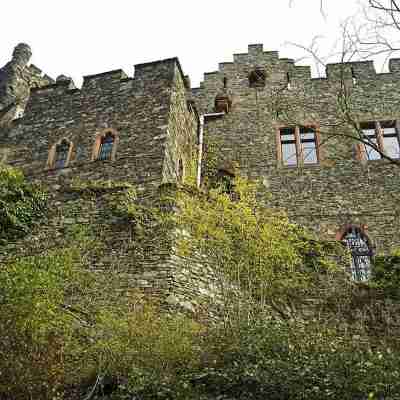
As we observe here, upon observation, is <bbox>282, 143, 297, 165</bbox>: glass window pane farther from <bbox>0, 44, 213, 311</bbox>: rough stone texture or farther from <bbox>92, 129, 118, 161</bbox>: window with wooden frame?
<bbox>92, 129, 118, 161</bbox>: window with wooden frame

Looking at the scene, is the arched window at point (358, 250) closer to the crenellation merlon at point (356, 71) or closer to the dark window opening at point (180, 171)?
the dark window opening at point (180, 171)

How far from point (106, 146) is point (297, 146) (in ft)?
21.6

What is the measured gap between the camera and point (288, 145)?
16344 millimetres

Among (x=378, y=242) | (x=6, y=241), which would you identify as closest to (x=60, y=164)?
(x=6, y=241)

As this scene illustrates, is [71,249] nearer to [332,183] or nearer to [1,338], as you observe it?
[1,338]

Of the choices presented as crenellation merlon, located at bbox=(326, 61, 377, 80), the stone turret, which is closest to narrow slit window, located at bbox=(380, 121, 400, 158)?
crenellation merlon, located at bbox=(326, 61, 377, 80)

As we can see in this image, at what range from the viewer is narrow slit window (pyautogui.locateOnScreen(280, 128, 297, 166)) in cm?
1582

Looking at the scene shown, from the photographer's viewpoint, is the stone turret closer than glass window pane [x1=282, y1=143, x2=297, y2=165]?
No

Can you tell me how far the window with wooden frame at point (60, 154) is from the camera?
12.8 meters

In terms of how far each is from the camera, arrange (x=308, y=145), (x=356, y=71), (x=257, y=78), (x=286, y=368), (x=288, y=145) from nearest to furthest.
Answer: (x=286, y=368) → (x=308, y=145) → (x=288, y=145) → (x=356, y=71) → (x=257, y=78)

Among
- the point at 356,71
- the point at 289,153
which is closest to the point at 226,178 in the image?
the point at 289,153

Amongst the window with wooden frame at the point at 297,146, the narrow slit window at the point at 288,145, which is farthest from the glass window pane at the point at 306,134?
the narrow slit window at the point at 288,145

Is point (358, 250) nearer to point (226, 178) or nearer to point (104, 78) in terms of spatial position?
point (226, 178)

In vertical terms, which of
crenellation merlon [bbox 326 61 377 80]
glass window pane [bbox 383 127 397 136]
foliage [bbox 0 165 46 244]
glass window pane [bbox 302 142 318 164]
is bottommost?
foliage [bbox 0 165 46 244]
